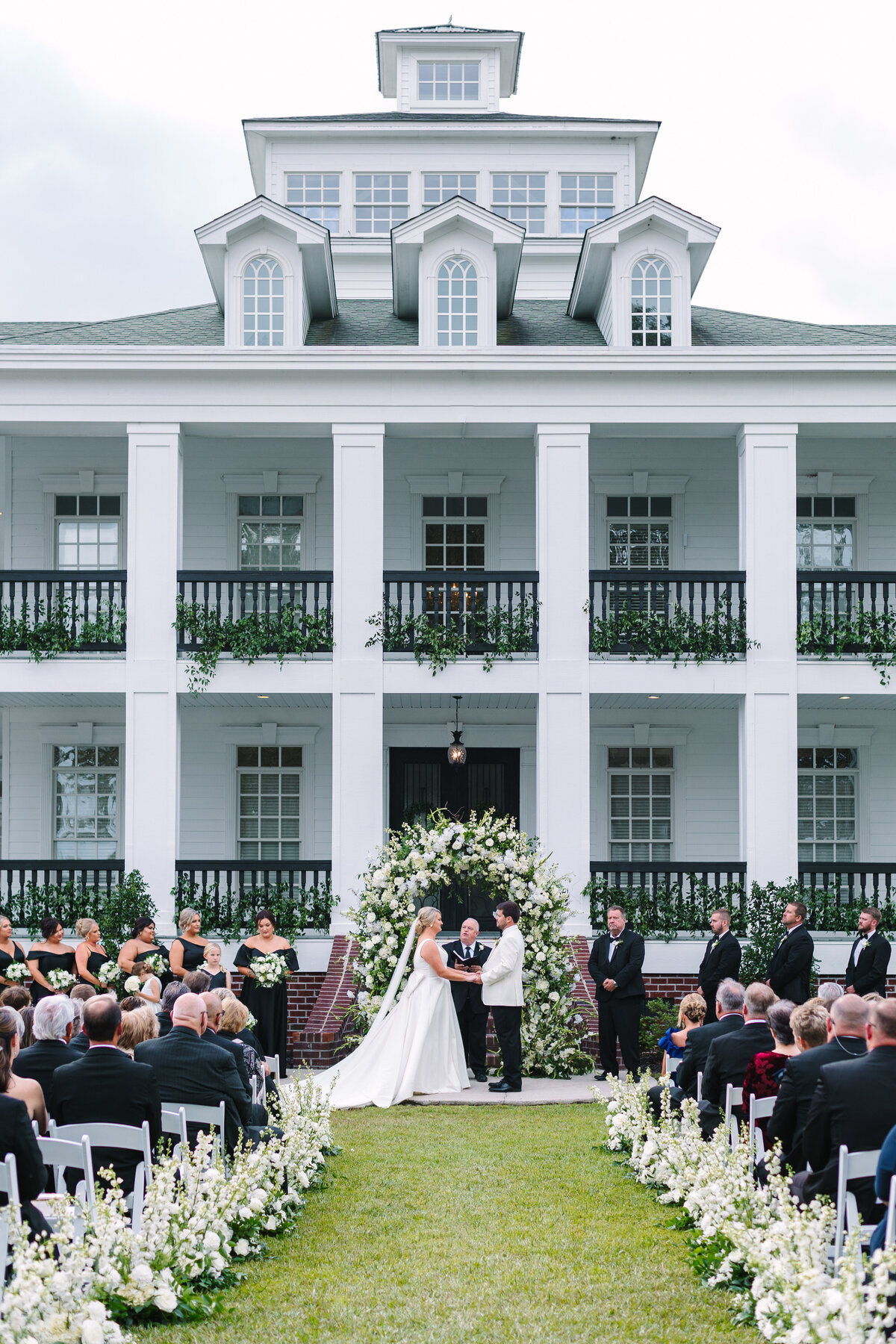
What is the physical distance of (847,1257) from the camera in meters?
5.20

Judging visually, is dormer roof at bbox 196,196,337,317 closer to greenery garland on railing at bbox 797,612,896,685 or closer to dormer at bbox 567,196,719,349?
dormer at bbox 567,196,719,349

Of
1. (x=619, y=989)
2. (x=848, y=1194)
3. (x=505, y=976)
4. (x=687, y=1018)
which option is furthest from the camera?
(x=619, y=989)

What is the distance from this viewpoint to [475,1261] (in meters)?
7.64

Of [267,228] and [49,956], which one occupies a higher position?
[267,228]

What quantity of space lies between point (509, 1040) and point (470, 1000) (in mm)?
1066

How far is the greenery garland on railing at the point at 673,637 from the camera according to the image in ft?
59.7

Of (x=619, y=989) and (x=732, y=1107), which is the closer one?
(x=732, y=1107)

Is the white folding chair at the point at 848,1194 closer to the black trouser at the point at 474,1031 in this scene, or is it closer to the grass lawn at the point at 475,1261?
the grass lawn at the point at 475,1261

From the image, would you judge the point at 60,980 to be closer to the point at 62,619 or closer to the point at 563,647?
the point at 62,619

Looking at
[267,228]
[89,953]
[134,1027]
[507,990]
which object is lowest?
[507,990]

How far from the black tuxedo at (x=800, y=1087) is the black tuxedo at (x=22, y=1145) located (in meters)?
3.53

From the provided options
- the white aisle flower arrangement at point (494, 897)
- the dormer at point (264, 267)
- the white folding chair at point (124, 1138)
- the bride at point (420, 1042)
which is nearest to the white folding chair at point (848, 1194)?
the white folding chair at point (124, 1138)

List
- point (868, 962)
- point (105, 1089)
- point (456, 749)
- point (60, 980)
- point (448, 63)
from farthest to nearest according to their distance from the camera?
point (448, 63) → point (456, 749) → point (868, 962) → point (60, 980) → point (105, 1089)

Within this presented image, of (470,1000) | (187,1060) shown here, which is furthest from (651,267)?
(187,1060)
